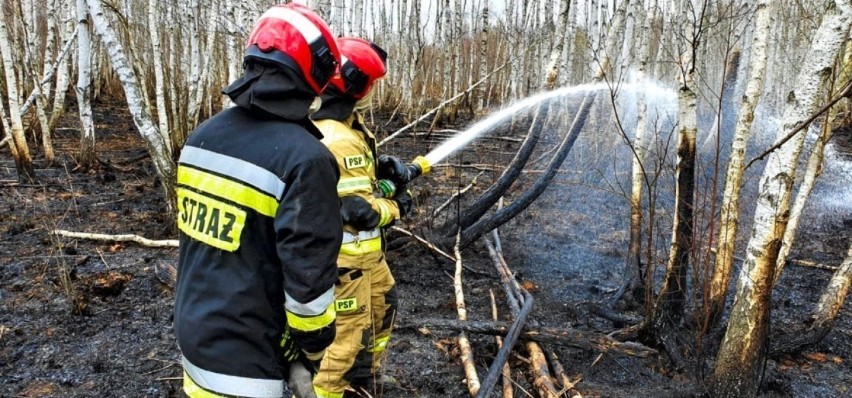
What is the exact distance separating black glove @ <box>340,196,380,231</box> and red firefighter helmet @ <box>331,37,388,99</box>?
589mm

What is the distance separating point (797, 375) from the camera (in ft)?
13.1

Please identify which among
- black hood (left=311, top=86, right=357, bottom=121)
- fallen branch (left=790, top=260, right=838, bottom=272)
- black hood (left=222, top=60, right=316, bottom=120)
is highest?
black hood (left=222, top=60, right=316, bottom=120)

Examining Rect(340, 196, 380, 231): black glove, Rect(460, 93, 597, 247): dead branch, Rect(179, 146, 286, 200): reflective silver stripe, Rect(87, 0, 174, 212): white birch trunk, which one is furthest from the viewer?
Rect(460, 93, 597, 247): dead branch

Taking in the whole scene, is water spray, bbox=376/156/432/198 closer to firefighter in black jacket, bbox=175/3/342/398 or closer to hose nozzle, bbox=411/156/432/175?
hose nozzle, bbox=411/156/432/175

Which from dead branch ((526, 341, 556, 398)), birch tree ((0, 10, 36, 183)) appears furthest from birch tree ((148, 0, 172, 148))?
dead branch ((526, 341, 556, 398))

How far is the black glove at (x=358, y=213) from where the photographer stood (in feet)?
9.46

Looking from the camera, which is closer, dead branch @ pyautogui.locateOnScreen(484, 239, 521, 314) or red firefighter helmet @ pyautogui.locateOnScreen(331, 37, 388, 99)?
red firefighter helmet @ pyautogui.locateOnScreen(331, 37, 388, 99)

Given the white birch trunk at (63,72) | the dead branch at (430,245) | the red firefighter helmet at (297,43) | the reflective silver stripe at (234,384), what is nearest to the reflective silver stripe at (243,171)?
the red firefighter helmet at (297,43)

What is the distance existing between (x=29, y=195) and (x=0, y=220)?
115cm

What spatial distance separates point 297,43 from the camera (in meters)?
1.86

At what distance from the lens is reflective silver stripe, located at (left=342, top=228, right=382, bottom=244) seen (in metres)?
2.95

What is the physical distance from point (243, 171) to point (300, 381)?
0.84 m

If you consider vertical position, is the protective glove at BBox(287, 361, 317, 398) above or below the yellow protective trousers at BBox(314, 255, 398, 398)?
above

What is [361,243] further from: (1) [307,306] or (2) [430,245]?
(2) [430,245]
